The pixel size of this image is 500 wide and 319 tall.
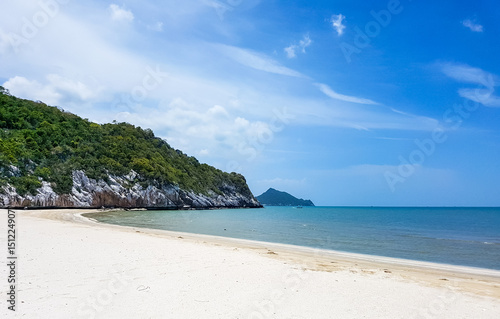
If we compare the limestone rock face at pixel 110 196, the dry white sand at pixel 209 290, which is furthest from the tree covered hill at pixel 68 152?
the dry white sand at pixel 209 290

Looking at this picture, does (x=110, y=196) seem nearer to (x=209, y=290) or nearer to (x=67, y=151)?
(x=67, y=151)

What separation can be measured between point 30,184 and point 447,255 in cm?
5999

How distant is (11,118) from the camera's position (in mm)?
61531

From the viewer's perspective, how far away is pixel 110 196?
71.5m

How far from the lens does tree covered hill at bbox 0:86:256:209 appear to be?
175 feet

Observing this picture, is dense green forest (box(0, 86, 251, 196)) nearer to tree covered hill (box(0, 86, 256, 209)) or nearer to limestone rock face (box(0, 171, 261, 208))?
tree covered hill (box(0, 86, 256, 209))

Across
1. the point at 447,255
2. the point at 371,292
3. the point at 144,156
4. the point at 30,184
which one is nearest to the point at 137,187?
the point at 144,156

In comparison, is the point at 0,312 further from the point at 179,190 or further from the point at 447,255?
the point at 179,190

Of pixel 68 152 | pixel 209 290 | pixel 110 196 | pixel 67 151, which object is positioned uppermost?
pixel 67 151

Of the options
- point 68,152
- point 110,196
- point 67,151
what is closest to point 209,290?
point 67,151

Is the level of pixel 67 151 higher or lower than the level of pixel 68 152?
higher

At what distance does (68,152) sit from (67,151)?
13.3 inches

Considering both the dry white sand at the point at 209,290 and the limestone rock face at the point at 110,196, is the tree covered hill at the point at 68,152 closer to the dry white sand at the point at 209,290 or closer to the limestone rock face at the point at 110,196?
the limestone rock face at the point at 110,196

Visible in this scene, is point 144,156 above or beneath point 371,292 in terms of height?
above
